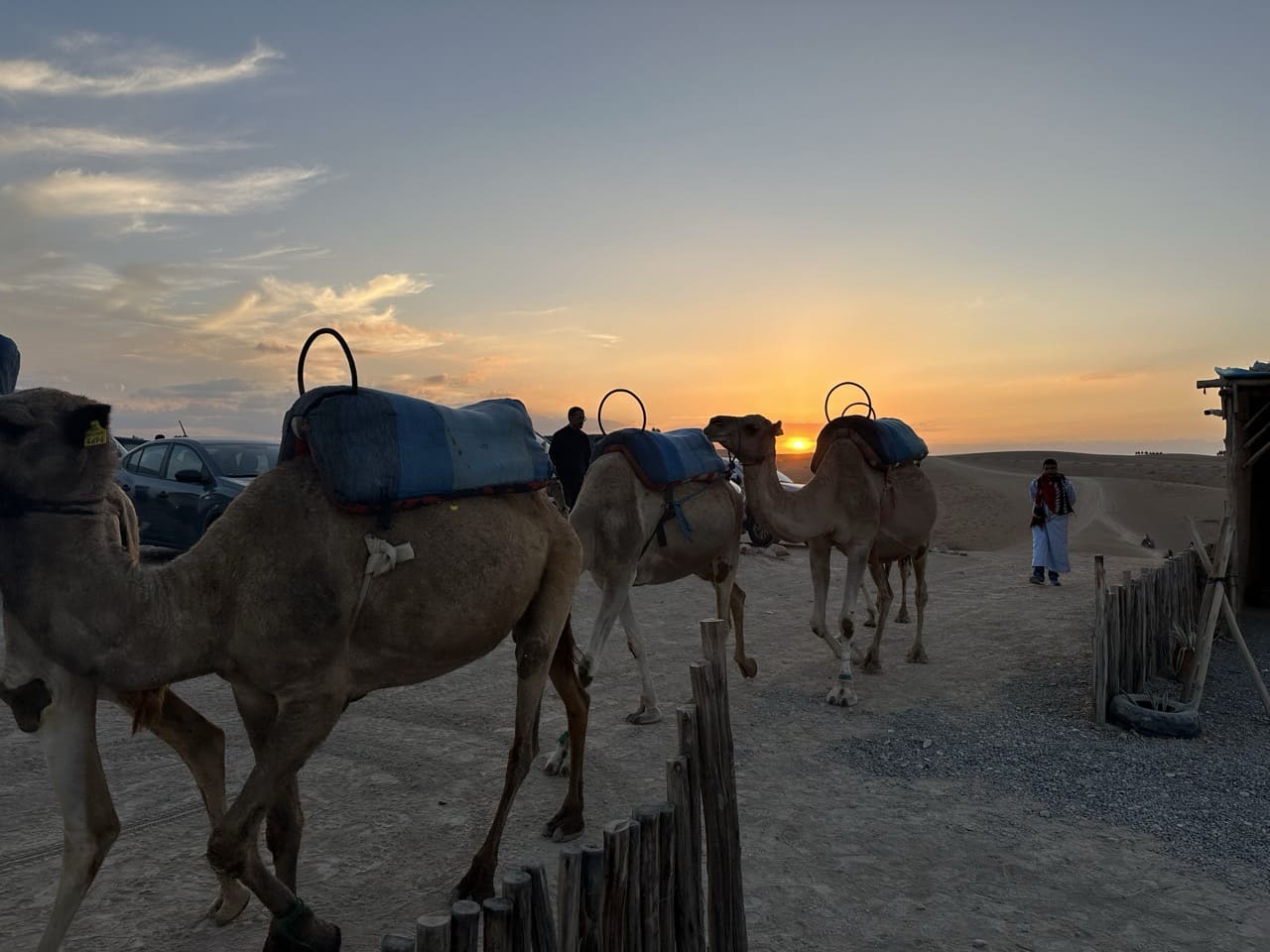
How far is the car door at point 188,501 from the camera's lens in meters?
13.5

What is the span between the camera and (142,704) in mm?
3840

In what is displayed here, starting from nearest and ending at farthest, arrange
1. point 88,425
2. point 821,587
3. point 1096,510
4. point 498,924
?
point 498,924 → point 88,425 → point 821,587 → point 1096,510

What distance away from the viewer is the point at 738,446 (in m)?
8.36

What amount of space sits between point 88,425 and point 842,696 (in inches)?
257

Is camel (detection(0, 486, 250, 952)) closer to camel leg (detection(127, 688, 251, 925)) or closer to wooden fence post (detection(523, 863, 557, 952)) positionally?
camel leg (detection(127, 688, 251, 925))

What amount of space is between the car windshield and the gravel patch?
10.5 m

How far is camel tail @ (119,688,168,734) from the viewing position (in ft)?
12.5

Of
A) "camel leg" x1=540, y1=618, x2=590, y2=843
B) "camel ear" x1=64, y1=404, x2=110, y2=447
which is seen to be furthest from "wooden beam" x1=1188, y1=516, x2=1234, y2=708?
"camel ear" x1=64, y1=404, x2=110, y2=447

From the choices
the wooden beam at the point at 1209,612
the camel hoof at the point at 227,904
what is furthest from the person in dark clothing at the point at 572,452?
the camel hoof at the point at 227,904

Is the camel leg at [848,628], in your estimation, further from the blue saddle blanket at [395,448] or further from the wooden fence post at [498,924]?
the wooden fence post at [498,924]

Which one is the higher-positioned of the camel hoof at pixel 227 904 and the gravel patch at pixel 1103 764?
the camel hoof at pixel 227 904

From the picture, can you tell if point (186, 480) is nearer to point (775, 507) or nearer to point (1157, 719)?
point (775, 507)

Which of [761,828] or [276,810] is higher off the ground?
[276,810]

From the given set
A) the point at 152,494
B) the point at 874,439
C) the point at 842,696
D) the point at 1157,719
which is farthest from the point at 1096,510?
the point at 152,494
